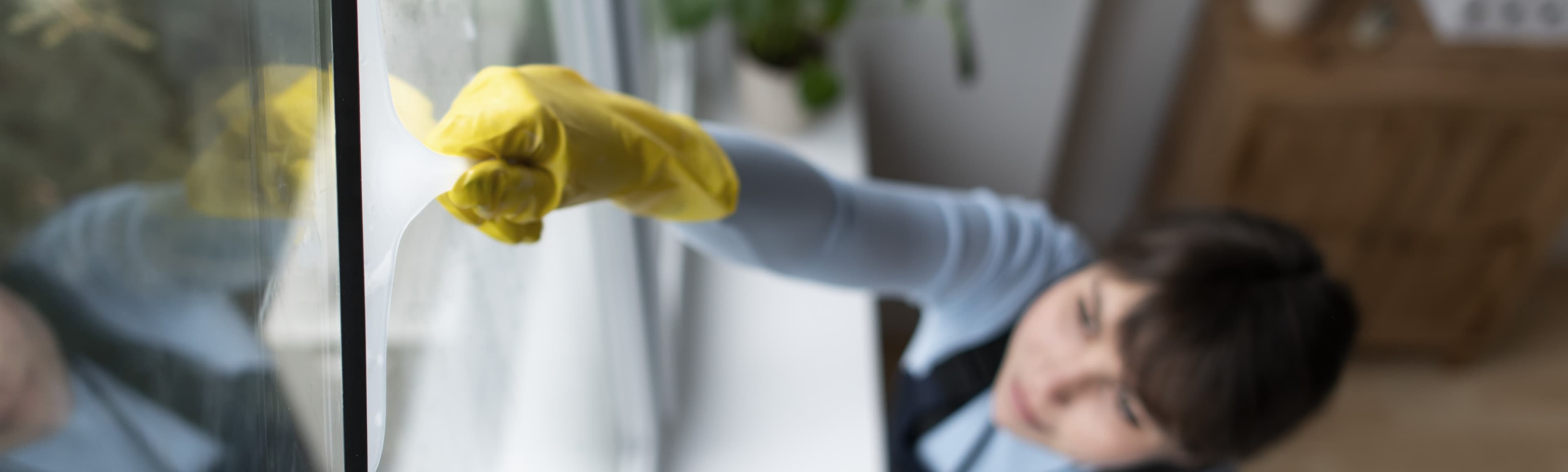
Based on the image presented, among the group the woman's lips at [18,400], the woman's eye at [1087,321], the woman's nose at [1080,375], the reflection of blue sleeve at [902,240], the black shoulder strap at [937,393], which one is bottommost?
the black shoulder strap at [937,393]

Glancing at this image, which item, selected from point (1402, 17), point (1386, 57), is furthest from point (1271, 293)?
point (1402, 17)

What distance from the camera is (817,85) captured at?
123 cm

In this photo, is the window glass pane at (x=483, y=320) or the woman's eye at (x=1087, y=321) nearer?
the window glass pane at (x=483, y=320)

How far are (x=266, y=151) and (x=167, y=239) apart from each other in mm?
33

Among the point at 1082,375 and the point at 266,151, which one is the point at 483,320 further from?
the point at 1082,375

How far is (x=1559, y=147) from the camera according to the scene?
1.43 m

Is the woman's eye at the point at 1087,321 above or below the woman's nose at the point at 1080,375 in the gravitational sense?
above

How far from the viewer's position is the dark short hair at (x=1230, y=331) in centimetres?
70

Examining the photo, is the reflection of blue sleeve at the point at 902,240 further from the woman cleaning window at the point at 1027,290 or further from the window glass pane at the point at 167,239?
the window glass pane at the point at 167,239

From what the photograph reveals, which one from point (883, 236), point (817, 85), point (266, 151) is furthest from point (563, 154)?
point (817, 85)

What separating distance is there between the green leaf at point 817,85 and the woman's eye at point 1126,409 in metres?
0.62

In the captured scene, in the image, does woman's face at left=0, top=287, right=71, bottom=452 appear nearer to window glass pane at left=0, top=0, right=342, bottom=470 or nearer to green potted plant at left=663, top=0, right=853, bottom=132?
window glass pane at left=0, top=0, right=342, bottom=470

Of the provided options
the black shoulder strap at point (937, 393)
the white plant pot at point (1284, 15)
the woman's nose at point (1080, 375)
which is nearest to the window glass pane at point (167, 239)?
the woman's nose at point (1080, 375)

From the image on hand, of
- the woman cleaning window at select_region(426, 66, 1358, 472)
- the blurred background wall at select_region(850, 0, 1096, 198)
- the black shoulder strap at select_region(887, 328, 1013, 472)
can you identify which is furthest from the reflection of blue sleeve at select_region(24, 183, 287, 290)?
the blurred background wall at select_region(850, 0, 1096, 198)
